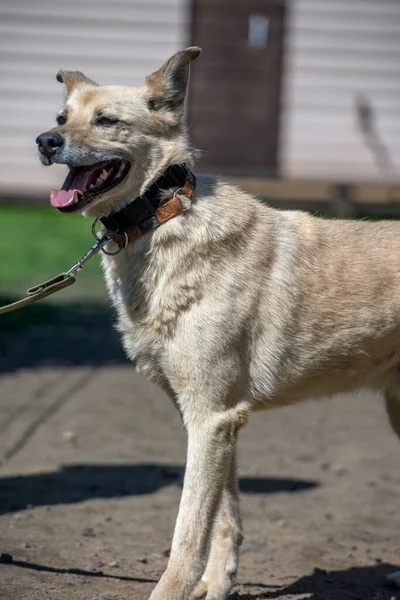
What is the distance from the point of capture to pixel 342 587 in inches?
162

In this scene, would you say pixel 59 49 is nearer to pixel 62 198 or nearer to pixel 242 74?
pixel 242 74

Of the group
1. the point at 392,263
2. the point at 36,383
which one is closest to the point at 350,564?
the point at 392,263

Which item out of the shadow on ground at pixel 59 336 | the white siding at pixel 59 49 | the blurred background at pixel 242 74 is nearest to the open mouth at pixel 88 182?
the shadow on ground at pixel 59 336

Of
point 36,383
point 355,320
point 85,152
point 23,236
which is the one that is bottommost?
point 23,236

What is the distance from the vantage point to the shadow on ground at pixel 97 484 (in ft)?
16.4

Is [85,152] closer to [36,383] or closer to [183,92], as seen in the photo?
[183,92]

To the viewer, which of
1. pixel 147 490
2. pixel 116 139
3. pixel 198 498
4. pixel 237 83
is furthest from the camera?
pixel 237 83

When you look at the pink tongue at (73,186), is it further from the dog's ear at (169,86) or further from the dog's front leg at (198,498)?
the dog's front leg at (198,498)

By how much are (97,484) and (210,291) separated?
7.12 ft

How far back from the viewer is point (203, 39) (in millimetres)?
13891

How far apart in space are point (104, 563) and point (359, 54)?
446 inches

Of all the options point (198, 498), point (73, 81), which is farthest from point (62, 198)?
point (198, 498)

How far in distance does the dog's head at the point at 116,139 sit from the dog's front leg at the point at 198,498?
3.18 feet

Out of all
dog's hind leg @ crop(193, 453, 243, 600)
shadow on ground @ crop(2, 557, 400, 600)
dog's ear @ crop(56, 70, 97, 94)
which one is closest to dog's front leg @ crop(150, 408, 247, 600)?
dog's hind leg @ crop(193, 453, 243, 600)
